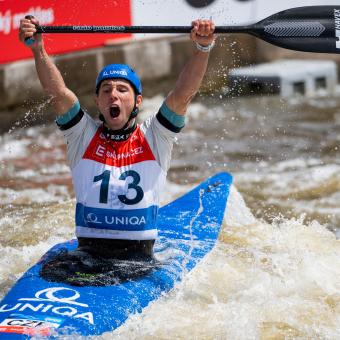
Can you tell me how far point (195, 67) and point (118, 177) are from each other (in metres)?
0.72

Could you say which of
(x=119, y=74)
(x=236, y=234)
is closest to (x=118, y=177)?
(x=119, y=74)

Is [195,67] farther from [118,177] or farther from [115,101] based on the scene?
[118,177]

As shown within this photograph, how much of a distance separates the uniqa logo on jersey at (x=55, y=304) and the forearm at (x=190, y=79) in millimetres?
1170

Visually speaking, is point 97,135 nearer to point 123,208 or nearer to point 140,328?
point 123,208

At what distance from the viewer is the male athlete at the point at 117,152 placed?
175 inches

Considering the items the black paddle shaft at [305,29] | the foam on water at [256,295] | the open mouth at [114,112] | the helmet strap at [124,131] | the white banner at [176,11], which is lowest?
the foam on water at [256,295]

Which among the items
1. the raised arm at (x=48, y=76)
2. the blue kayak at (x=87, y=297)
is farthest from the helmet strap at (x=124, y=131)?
the blue kayak at (x=87, y=297)

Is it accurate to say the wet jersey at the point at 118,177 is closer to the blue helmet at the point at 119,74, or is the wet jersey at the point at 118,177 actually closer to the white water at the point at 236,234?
the blue helmet at the point at 119,74

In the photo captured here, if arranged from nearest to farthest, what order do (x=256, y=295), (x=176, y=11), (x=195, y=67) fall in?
1. (x=195, y=67)
2. (x=256, y=295)
3. (x=176, y=11)

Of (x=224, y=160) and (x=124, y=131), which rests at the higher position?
(x=124, y=131)

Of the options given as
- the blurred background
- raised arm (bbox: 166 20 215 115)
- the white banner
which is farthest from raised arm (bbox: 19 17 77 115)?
the white banner

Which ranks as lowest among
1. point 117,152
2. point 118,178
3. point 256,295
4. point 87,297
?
point 256,295

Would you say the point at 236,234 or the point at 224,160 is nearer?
the point at 236,234

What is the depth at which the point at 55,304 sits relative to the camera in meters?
3.99
